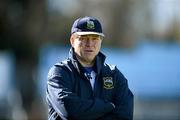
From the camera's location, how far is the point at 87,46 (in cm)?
707

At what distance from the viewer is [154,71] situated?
94.9 feet

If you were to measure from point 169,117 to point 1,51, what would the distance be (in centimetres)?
669

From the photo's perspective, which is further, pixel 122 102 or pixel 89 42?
pixel 122 102

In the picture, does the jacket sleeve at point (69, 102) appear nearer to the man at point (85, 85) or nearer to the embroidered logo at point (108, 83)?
the man at point (85, 85)

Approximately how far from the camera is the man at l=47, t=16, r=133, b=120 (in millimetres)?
6969

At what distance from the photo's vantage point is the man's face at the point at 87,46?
23.2 feet

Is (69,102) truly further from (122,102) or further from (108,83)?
(122,102)

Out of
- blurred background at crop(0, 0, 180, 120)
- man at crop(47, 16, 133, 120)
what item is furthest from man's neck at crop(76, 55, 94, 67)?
blurred background at crop(0, 0, 180, 120)

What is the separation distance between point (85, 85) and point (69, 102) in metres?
0.22

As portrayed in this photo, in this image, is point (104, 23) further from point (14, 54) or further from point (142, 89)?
point (14, 54)

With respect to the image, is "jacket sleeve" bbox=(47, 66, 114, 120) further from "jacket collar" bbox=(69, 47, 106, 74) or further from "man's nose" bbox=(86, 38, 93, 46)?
"man's nose" bbox=(86, 38, 93, 46)

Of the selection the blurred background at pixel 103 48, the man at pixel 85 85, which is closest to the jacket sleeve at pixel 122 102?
the man at pixel 85 85

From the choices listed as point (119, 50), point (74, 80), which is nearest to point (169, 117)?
point (119, 50)

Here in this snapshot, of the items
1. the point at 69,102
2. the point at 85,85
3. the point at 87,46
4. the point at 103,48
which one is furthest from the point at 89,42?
the point at 103,48
